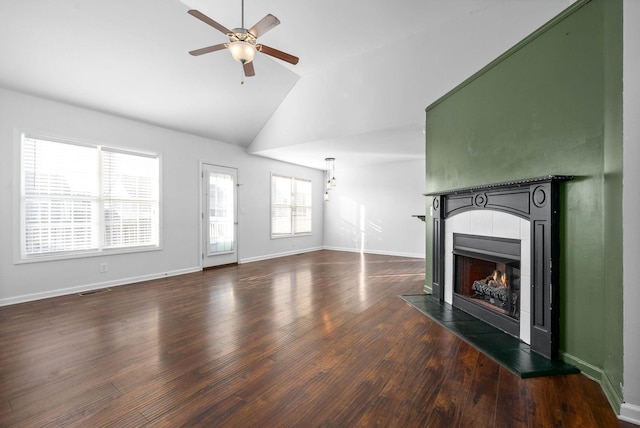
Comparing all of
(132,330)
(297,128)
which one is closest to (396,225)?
(297,128)

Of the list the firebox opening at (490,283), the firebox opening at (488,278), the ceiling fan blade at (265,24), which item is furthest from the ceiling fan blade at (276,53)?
the firebox opening at (490,283)

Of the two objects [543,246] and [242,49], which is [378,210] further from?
[242,49]

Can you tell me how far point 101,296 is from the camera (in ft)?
13.8

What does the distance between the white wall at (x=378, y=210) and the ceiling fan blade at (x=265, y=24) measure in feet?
16.8

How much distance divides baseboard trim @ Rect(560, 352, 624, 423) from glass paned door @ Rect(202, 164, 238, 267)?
5849 mm

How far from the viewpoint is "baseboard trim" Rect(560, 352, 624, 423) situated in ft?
5.73

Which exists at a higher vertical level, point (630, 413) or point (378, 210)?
point (378, 210)

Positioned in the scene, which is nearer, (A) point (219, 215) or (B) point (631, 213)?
(B) point (631, 213)

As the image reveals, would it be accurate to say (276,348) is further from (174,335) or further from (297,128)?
(297,128)

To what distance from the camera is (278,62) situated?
5.04 meters

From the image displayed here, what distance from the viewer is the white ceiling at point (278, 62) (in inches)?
134

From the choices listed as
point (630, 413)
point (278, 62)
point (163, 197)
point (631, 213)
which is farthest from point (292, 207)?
point (630, 413)

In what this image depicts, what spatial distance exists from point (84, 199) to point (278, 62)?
3.76 metres

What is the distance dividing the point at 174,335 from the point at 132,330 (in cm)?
51
